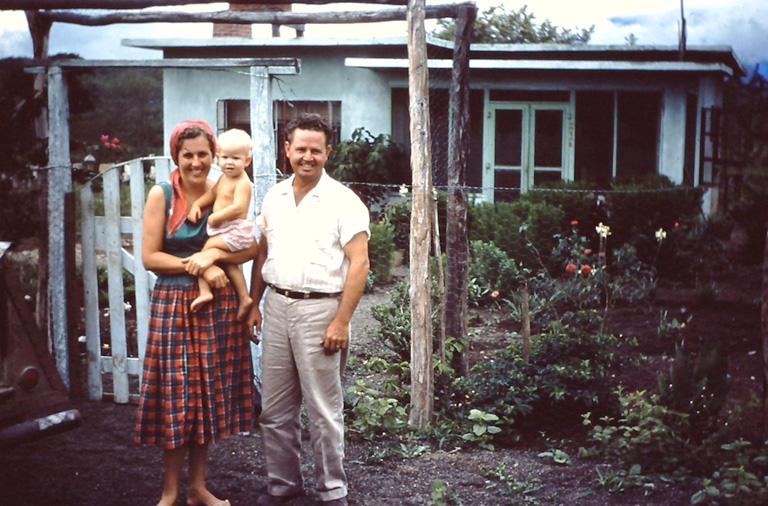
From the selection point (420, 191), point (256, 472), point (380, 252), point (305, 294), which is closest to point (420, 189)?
point (420, 191)

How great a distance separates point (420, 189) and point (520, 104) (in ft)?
32.5

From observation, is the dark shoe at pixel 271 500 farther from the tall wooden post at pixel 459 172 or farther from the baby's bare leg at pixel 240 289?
the tall wooden post at pixel 459 172

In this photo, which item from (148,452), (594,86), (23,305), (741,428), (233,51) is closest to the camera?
(23,305)

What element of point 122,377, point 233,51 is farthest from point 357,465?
point 233,51

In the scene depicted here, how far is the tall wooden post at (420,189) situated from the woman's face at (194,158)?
57.7 inches

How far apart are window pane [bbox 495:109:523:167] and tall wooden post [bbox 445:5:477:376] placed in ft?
29.8

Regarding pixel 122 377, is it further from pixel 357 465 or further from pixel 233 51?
pixel 233 51

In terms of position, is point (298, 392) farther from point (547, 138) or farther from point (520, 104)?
point (547, 138)

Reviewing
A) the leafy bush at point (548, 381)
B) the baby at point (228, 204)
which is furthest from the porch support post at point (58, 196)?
the leafy bush at point (548, 381)

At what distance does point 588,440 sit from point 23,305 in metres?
3.32

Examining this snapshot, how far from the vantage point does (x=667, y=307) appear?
930 centimetres

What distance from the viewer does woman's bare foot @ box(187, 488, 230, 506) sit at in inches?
172

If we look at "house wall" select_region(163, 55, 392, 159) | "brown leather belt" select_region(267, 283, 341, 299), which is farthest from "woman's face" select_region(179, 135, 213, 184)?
"house wall" select_region(163, 55, 392, 159)

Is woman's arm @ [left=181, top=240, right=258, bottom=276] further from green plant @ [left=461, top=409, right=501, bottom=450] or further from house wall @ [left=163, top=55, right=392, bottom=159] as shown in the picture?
house wall @ [left=163, top=55, right=392, bottom=159]
